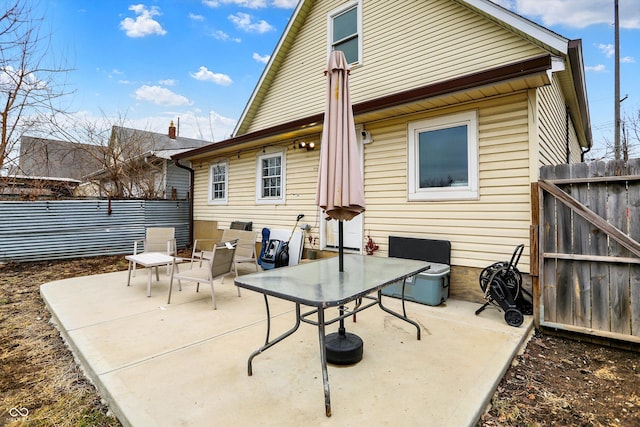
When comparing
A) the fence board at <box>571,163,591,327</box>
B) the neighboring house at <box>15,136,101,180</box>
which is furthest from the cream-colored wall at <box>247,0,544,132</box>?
the neighboring house at <box>15,136,101,180</box>

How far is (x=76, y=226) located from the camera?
26.4ft

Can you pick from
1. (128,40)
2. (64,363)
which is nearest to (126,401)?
(64,363)

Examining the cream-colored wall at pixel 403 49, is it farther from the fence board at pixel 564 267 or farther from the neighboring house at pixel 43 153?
the neighboring house at pixel 43 153

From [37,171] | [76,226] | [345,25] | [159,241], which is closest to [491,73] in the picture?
[345,25]

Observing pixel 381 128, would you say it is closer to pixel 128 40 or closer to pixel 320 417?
pixel 320 417

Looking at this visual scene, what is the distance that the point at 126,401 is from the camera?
2.00 m

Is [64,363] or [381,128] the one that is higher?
[381,128]

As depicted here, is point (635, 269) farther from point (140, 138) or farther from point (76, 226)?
point (140, 138)

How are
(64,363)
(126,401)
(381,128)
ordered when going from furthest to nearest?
(381,128), (64,363), (126,401)

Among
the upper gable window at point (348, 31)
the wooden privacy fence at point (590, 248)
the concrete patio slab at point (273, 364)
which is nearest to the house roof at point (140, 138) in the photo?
the upper gable window at point (348, 31)

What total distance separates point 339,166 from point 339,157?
8 centimetres

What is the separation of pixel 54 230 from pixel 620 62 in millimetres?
18328

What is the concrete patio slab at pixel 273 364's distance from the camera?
1898mm

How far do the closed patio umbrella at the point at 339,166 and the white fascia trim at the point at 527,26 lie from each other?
3786 millimetres
